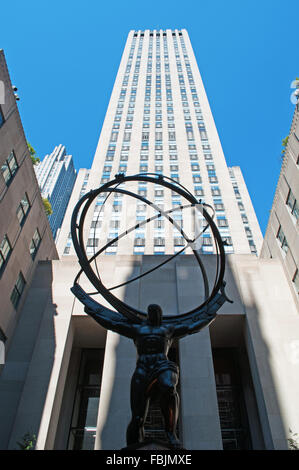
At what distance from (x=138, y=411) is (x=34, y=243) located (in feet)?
44.0

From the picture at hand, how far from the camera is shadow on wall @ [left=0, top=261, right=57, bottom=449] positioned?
429 inches

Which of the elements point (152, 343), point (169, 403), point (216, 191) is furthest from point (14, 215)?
point (216, 191)

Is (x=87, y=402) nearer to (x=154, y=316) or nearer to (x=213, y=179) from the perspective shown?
(x=154, y=316)

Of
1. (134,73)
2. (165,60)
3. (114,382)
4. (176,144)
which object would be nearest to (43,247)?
(114,382)

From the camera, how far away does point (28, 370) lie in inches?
484

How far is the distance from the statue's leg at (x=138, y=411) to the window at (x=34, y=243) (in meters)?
12.5

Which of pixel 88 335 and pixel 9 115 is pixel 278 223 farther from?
pixel 9 115

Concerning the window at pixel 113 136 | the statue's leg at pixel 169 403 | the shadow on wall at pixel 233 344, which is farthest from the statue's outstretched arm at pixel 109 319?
the window at pixel 113 136

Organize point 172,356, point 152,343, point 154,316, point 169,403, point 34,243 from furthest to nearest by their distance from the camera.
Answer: point 34,243 < point 172,356 < point 154,316 < point 152,343 < point 169,403

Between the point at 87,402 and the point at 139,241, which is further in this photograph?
the point at 139,241

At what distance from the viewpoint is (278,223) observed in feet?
57.5

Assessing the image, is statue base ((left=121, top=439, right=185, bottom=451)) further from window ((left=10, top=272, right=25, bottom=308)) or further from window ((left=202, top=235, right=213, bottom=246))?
window ((left=202, top=235, right=213, bottom=246))

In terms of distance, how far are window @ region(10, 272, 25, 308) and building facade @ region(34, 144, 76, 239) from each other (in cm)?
11540

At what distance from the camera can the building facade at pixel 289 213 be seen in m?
15.1
